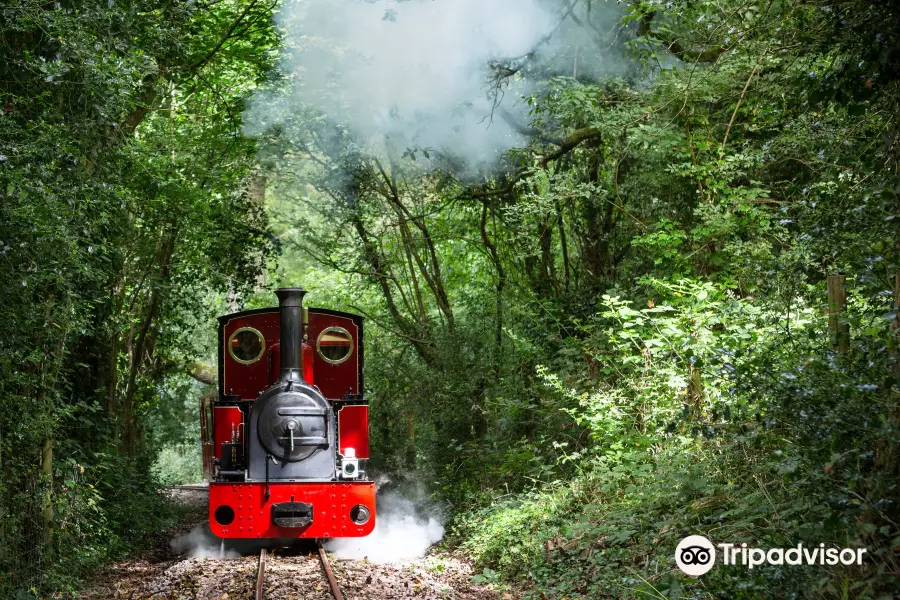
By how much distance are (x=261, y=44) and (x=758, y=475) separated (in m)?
10.0

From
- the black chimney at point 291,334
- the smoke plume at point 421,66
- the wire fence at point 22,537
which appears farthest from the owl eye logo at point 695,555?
the smoke plume at point 421,66

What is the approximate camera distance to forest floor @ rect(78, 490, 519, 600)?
712cm

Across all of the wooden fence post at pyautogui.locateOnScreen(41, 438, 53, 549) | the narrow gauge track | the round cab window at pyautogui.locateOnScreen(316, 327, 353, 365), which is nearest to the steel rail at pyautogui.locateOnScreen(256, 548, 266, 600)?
the narrow gauge track

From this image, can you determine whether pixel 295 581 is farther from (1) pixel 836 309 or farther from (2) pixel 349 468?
(1) pixel 836 309

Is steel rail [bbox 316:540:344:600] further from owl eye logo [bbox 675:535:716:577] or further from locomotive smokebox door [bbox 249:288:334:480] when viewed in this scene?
owl eye logo [bbox 675:535:716:577]

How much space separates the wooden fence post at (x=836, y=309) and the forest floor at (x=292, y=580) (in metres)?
3.18

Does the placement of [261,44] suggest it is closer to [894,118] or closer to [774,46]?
[774,46]

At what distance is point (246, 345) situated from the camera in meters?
10.3

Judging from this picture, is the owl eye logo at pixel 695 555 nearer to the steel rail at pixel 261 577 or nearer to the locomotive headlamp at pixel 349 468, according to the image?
the steel rail at pixel 261 577

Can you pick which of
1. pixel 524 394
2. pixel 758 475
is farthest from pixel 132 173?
pixel 758 475

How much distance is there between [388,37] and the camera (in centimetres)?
1235

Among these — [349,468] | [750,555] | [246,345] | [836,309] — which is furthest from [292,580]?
[836,309]

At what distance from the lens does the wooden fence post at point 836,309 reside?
222 inches

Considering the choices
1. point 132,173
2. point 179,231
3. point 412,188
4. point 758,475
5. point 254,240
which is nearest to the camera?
point 758,475
